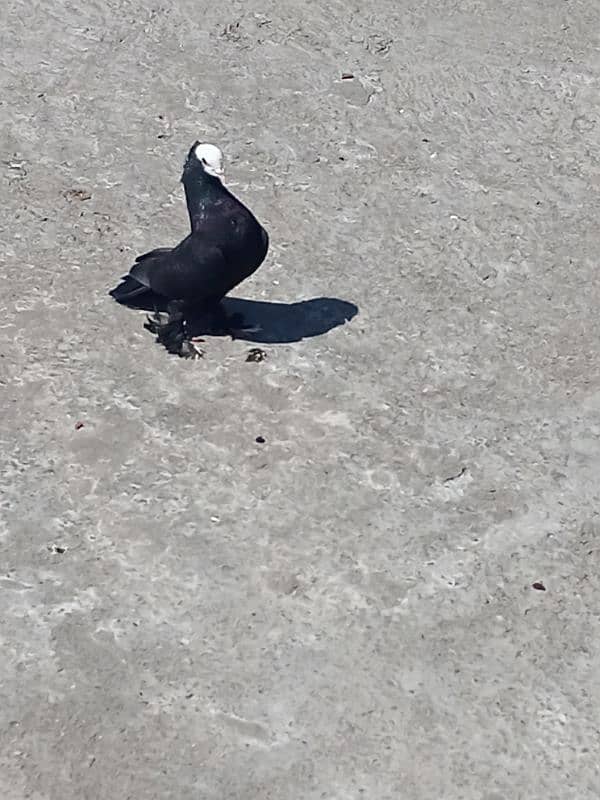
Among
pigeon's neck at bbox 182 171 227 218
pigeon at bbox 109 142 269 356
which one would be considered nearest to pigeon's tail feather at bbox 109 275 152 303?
pigeon at bbox 109 142 269 356

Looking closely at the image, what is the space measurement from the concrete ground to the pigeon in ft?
0.52

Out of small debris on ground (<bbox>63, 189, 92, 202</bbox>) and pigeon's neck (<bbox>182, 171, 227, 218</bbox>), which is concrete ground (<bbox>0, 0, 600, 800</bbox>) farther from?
pigeon's neck (<bbox>182, 171, 227, 218</bbox>)

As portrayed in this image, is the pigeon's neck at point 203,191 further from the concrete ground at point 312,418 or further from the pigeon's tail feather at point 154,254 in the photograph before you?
the concrete ground at point 312,418

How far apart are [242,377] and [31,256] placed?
115cm

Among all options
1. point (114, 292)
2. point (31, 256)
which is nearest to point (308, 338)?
point (114, 292)

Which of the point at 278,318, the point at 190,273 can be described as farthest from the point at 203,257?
the point at 278,318

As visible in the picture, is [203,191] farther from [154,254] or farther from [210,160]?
[154,254]

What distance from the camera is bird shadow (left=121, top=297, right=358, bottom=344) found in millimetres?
5832

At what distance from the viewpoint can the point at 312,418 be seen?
542 cm

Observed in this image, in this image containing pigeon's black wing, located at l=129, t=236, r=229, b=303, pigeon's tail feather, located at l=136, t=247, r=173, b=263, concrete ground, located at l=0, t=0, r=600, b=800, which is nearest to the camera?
concrete ground, located at l=0, t=0, r=600, b=800

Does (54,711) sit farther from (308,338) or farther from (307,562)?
(308,338)

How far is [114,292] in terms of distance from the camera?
5.94 m

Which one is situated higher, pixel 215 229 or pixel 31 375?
pixel 215 229

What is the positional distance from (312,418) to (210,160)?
3.35 feet
